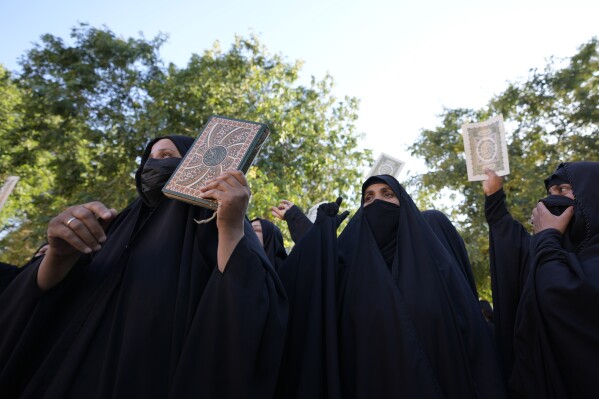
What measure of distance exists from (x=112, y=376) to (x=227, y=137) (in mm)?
967

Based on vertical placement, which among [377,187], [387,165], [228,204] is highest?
[387,165]

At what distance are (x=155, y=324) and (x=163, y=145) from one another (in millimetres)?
839

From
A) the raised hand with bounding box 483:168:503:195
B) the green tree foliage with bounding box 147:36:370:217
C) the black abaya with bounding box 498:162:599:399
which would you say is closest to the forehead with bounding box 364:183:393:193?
the raised hand with bounding box 483:168:503:195

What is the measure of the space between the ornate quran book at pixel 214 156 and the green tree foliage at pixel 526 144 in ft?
29.6

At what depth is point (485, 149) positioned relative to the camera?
2.86 m

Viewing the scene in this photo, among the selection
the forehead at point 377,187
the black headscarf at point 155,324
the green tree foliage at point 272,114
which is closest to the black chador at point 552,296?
the forehead at point 377,187

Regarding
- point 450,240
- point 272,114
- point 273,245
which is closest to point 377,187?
point 450,240

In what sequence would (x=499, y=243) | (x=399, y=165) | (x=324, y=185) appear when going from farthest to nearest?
1. (x=324, y=185)
2. (x=399, y=165)
3. (x=499, y=243)

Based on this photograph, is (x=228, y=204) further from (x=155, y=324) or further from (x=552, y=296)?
(x=552, y=296)

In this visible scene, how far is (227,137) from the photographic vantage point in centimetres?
173

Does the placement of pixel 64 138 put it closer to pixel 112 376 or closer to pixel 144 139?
pixel 144 139

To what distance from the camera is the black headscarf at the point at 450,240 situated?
2.53 m

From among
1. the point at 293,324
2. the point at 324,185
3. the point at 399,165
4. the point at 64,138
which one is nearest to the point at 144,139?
the point at 64,138

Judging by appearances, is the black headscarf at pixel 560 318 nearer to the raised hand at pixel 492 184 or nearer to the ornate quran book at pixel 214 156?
the raised hand at pixel 492 184
